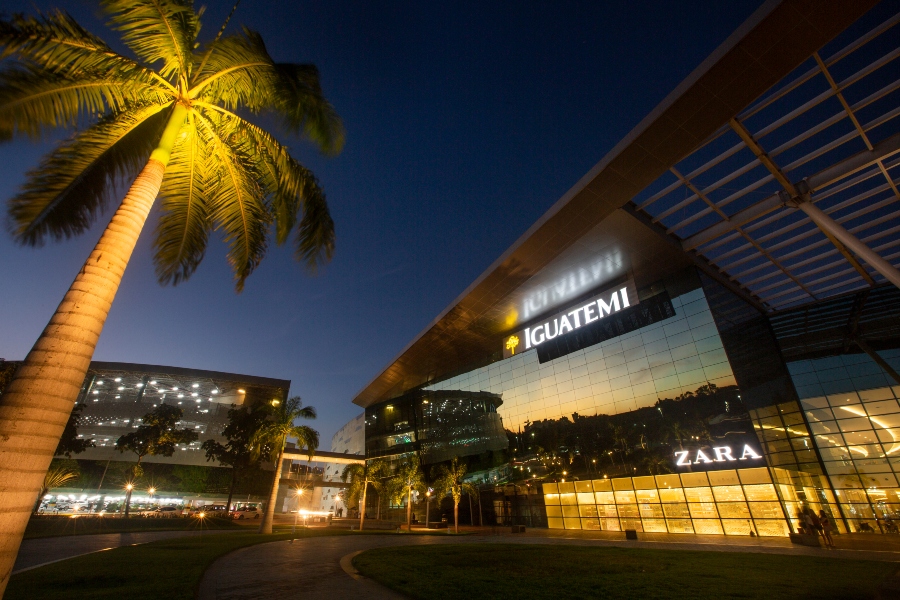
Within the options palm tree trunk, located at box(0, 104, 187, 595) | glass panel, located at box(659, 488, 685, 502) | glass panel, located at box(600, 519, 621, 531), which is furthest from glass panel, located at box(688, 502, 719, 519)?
palm tree trunk, located at box(0, 104, 187, 595)

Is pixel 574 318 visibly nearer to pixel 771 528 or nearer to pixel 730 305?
pixel 730 305

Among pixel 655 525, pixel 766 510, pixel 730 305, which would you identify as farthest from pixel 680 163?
pixel 655 525

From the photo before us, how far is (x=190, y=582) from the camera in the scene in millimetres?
8617

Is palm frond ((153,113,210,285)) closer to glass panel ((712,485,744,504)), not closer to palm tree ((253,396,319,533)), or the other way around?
palm tree ((253,396,319,533))

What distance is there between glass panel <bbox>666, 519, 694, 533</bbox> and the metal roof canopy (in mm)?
16154

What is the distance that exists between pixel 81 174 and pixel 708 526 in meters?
32.2

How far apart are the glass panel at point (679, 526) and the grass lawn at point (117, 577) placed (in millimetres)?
25735

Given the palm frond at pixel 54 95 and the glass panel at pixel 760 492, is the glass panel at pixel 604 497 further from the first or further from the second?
the palm frond at pixel 54 95

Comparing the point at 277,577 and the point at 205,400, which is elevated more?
the point at 205,400

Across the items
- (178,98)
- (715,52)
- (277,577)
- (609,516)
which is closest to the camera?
(178,98)

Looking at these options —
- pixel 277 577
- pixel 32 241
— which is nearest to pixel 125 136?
pixel 32 241

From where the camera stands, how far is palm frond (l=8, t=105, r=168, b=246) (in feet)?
25.5

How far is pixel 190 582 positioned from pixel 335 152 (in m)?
10.2

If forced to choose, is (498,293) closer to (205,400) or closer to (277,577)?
(277,577)
